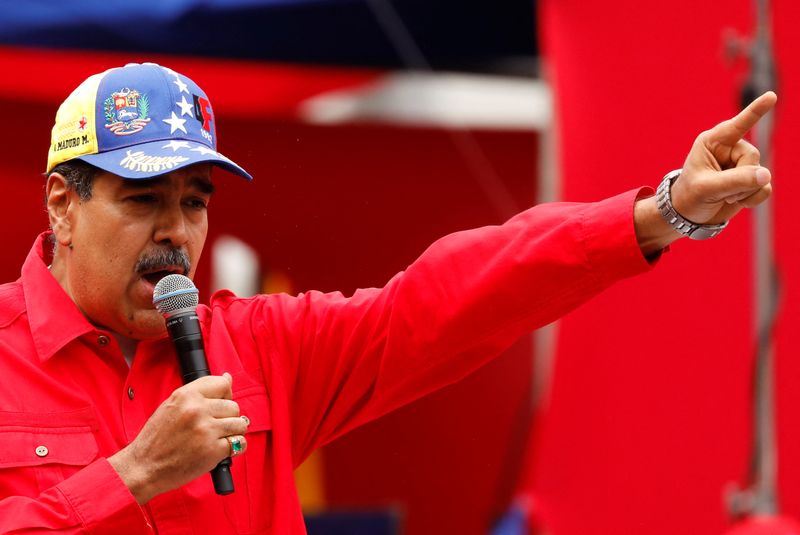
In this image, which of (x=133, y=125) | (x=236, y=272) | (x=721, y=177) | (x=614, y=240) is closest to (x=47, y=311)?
(x=133, y=125)

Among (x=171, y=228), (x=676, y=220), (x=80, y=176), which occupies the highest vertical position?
(x=80, y=176)

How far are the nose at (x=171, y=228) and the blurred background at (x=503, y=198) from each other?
0.28 metres

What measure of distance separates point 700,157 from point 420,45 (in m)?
3.24

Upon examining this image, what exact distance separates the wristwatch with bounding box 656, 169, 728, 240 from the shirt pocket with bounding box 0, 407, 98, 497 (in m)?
0.78

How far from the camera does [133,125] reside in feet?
5.67

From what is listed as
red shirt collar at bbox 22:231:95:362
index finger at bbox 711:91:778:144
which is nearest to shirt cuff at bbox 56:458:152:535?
red shirt collar at bbox 22:231:95:362

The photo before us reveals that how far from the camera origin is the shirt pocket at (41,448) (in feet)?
5.14

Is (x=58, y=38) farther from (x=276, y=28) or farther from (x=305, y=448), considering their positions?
(x=305, y=448)

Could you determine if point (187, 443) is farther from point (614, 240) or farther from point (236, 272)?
point (236, 272)

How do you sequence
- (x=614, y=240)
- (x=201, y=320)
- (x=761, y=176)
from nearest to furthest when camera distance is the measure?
(x=761, y=176) < (x=614, y=240) < (x=201, y=320)

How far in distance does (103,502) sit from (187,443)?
5.0 inches

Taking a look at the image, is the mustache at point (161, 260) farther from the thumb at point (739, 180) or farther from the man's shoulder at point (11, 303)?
the thumb at point (739, 180)

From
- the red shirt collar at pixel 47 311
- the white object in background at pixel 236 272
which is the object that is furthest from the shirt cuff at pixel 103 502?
the white object in background at pixel 236 272

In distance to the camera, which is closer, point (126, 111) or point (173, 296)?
point (173, 296)
